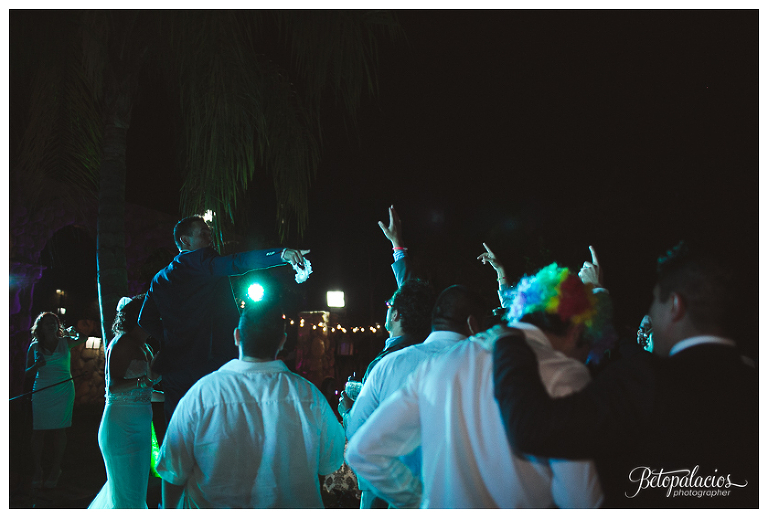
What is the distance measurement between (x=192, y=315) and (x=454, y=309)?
1.78m

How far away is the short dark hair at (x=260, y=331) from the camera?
2.57 m

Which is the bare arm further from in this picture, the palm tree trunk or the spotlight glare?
the spotlight glare

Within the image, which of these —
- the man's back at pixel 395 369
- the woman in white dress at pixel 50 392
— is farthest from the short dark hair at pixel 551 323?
the woman in white dress at pixel 50 392

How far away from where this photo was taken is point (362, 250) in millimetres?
29344

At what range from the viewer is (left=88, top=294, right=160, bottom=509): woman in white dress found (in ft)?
13.4

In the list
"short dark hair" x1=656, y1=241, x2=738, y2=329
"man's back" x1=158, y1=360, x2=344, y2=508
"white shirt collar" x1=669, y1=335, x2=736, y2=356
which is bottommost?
"man's back" x1=158, y1=360, x2=344, y2=508

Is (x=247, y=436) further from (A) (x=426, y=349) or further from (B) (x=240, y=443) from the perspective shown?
(A) (x=426, y=349)

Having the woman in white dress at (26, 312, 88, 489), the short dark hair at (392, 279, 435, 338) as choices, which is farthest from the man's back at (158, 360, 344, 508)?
the woman in white dress at (26, 312, 88, 489)

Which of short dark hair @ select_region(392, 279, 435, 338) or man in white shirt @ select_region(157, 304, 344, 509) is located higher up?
short dark hair @ select_region(392, 279, 435, 338)

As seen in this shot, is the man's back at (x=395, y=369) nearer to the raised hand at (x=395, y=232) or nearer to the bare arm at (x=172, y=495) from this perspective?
the bare arm at (x=172, y=495)

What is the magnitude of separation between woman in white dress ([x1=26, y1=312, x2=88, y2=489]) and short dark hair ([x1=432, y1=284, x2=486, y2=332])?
4.82m

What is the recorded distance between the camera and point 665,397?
1587 millimetres

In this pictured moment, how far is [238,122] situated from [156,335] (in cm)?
205

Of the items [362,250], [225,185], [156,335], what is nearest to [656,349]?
[156,335]
